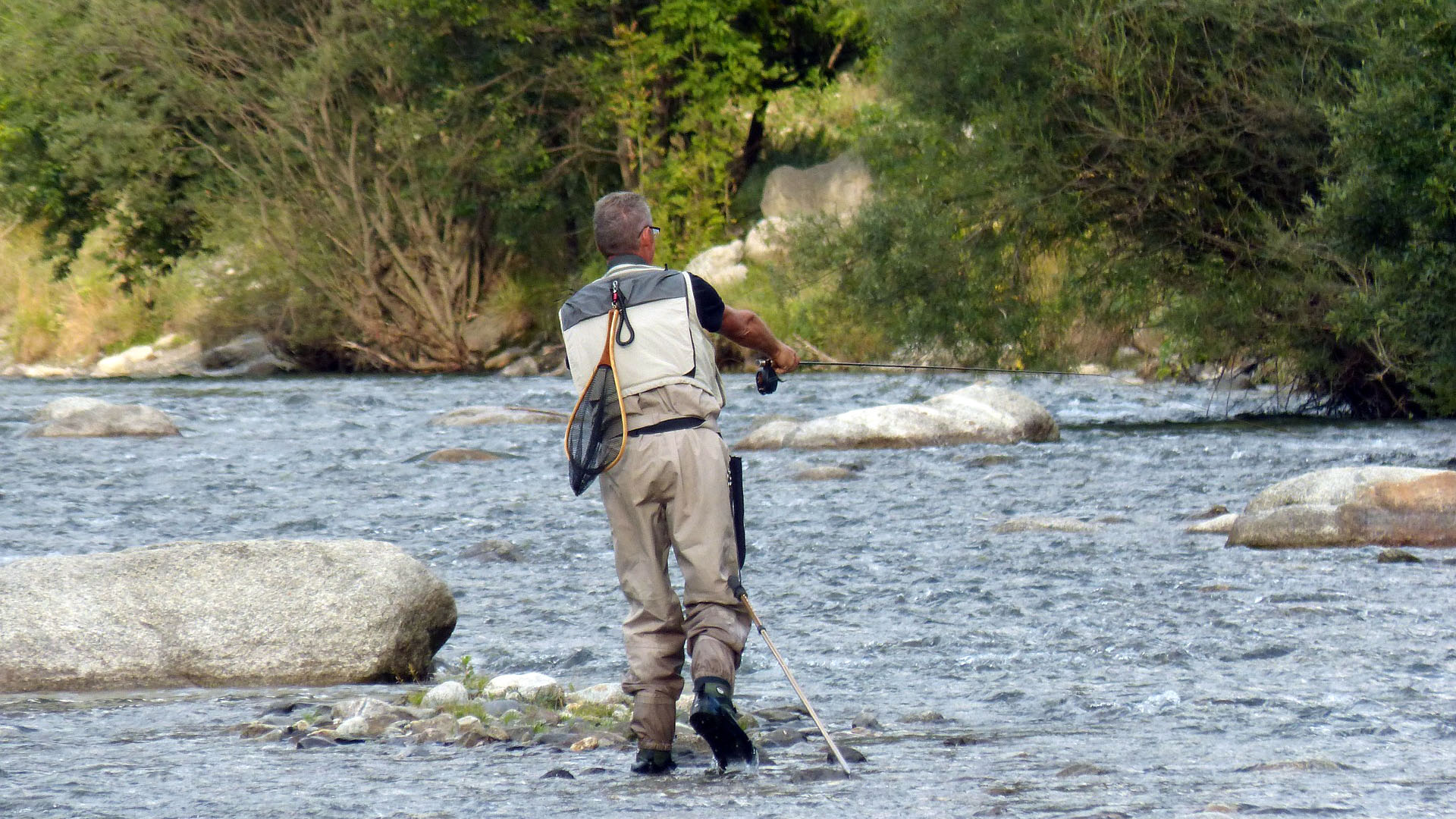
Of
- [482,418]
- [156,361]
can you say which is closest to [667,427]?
[482,418]

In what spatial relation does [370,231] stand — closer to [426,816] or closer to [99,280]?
[99,280]

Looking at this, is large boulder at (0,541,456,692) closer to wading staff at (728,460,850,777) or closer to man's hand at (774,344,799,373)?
wading staff at (728,460,850,777)

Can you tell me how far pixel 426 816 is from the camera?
459 cm

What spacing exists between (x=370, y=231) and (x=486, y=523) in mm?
19975

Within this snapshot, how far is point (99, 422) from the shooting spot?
60.6ft

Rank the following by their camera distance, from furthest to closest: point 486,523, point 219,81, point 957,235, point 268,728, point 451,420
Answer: point 219,81, point 451,420, point 957,235, point 486,523, point 268,728

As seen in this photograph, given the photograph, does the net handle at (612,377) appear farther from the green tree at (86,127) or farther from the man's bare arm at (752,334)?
the green tree at (86,127)

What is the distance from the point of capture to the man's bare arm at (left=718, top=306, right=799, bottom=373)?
523 cm

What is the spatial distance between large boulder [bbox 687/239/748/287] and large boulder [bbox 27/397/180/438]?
41.4 ft

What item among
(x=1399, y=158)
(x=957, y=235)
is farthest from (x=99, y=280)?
(x=1399, y=158)

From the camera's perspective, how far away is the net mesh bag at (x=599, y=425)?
16.8ft

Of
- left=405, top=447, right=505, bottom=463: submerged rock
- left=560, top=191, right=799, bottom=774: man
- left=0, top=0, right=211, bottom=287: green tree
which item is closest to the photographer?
left=560, top=191, right=799, bottom=774: man

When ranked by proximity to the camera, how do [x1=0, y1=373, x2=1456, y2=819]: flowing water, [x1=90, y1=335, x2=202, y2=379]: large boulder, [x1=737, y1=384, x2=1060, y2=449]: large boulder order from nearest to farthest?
[x1=0, y1=373, x2=1456, y2=819]: flowing water < [x1=737, y1=384, x2=1060, y2=449]: large boulder < [x1=90, y1=335, x2=202, y2=379]: large boulder

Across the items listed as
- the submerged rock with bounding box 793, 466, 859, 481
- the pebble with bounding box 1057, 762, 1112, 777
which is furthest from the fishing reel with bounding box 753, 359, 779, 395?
the submerged rock with bounding box 793, 466, 859, 481
